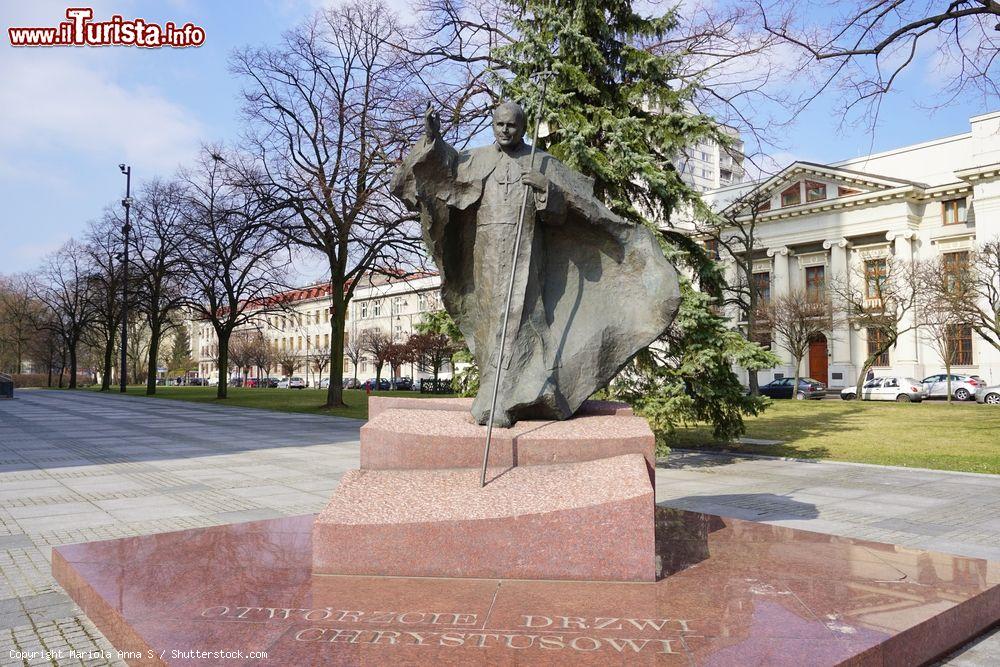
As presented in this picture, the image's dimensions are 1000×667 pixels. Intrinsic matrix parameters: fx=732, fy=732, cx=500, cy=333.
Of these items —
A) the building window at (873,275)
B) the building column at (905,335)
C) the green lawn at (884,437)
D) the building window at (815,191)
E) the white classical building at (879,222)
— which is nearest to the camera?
the green lawn at (884,437)

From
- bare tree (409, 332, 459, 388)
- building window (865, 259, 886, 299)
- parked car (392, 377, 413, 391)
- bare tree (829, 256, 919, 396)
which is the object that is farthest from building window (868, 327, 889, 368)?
parked car (392, 377, 413, 391)

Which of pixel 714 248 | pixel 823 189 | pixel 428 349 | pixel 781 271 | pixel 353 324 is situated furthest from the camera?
pixel 353 324

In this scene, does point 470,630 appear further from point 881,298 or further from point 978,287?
point 881,298

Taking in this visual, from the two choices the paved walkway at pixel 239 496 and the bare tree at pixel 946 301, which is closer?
the paved walkway at pixel 239 496

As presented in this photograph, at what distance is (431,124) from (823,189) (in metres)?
52.7

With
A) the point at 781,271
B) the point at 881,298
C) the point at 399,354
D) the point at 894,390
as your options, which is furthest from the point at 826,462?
the point at 399,354

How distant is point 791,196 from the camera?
53.7 metres

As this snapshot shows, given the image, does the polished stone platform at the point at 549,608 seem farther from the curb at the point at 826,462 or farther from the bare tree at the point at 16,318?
the bare tree at the point at 16,318

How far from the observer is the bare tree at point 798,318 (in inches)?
1681

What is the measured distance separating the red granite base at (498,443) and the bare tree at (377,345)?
57812mm

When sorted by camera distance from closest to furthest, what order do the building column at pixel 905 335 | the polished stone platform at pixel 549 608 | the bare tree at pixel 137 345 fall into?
the polished stone platform at pixel 549 608, the building column at pixel 905 335, the bare tree at pixel 137 345

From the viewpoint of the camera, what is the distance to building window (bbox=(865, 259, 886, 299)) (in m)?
40.3

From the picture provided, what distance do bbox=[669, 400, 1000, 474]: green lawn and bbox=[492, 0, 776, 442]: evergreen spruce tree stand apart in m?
3.09

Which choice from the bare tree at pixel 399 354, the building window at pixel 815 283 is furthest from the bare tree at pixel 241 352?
the building window at pixel 815 283
